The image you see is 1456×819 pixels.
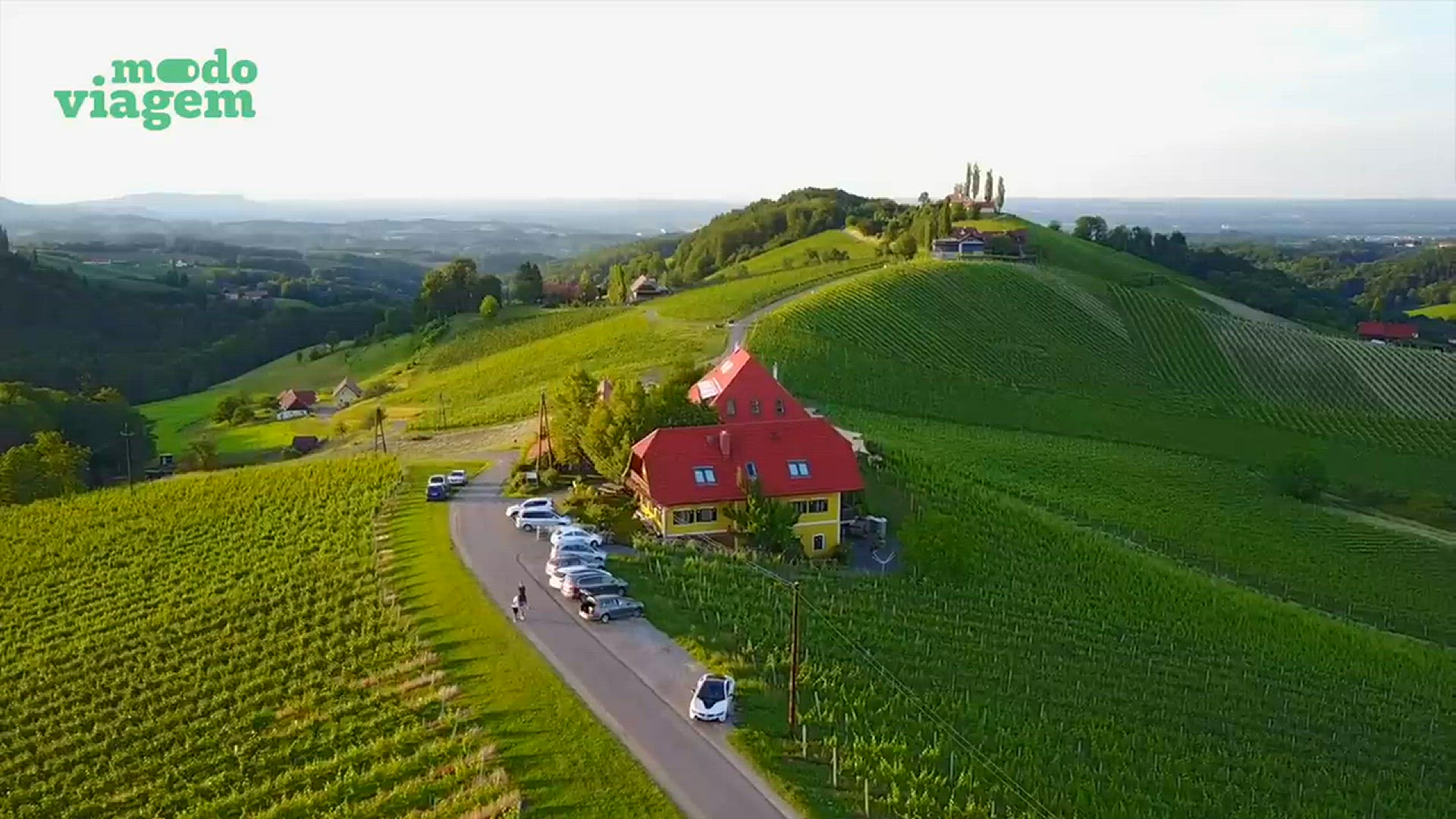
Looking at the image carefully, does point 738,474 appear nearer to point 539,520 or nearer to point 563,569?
point 539,520

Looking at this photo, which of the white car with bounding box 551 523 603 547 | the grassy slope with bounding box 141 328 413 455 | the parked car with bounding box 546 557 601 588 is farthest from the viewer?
the grassy slope with bounding box 141 328 413 455

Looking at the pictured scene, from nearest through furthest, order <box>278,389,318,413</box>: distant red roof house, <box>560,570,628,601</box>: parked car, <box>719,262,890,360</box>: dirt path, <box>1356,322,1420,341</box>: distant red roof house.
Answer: <box>560,570,628,601</box>: parked car
<box>719,262,890,360</box>: dirt path
<box>278,389,318,413</box>: distant red roof house
<box>1356,322,1420,341</box>: distant red roof house

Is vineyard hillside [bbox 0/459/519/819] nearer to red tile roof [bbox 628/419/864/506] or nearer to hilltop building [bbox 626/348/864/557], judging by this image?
hilltop building [bbox 626/348/864/557]

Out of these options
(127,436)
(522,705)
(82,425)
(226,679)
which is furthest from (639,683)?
(82,425)

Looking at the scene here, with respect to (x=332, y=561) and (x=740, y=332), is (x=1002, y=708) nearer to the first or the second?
(x=332, y=561)

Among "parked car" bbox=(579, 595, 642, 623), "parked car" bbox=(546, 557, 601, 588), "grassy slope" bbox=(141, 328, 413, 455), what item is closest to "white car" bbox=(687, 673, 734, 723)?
"parked car" bbox=(579, 595, 642, 623)

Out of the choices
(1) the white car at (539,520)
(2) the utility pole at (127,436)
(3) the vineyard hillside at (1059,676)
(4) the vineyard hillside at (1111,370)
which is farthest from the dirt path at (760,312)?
(2) the utility pole at (127,436)
